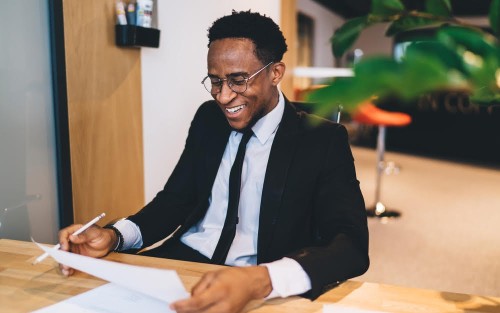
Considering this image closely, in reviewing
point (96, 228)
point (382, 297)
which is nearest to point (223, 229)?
point (96, 228)

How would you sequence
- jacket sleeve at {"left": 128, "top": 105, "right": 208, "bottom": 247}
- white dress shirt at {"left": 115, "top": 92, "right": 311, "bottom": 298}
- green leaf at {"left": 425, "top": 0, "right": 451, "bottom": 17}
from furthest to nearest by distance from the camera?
1. jacket sleeve at {"left": 128, "top": 105, "right": 208, "bottom": 247}
2. white dress shirt at {"left": 115, "top": 92, "right": 311, "bottom": 298}
3. green leaf at {"left": 425, "top": 0, "right": 451, "bottom": 17}

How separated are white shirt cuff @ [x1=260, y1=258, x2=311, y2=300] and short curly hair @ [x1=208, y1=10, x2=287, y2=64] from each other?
27.7 inches

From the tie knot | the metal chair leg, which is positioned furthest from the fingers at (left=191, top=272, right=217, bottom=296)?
the metal chair leg

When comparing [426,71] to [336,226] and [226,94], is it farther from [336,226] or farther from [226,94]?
[226,94]

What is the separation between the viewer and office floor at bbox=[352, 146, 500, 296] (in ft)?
9.78

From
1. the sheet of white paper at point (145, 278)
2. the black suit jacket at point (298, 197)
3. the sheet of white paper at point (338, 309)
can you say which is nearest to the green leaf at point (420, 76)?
the sheet of white paper at point (145, 278)

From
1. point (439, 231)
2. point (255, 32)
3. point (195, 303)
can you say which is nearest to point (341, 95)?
point (195, 303)

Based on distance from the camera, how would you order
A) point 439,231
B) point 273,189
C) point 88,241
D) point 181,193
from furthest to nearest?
point 439,231 < point 181,193 < point 273,189 < point 88,241

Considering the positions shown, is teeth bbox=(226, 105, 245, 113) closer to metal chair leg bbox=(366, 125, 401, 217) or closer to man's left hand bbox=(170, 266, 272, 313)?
man's left hand bbox=(170, 266, 272, 313)

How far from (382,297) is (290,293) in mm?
190

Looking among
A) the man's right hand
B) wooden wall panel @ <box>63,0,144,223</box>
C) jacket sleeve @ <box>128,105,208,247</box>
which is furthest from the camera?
wooden wall panel @ <box>63,0,144,223</box>

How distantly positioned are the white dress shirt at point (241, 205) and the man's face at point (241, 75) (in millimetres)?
46

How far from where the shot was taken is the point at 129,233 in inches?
54.8

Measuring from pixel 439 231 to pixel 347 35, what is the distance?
3.62m
